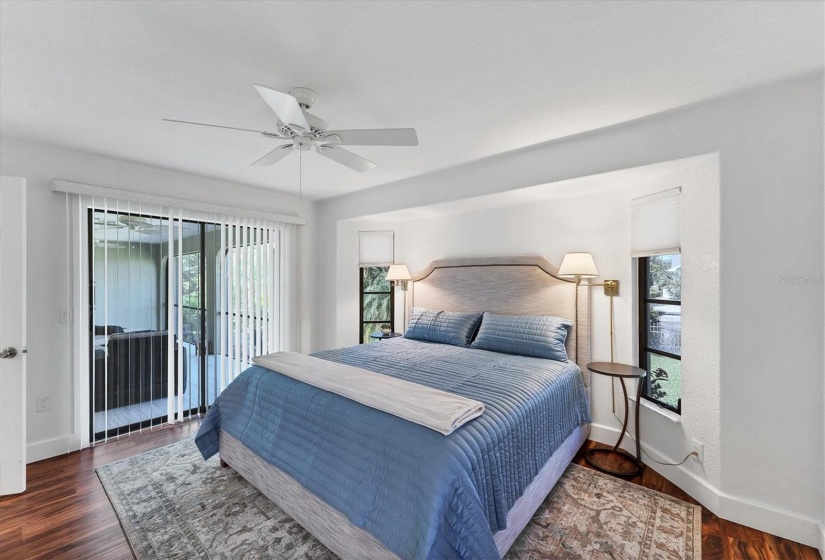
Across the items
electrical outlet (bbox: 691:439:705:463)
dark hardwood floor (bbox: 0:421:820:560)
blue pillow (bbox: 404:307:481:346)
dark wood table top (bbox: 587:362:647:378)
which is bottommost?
dark hardwood floor (bbox: 0:421:820:560)

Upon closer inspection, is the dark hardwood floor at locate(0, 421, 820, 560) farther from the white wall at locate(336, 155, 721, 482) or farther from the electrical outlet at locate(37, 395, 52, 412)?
the electrical outlet at locate(37, 395, 52, 412)

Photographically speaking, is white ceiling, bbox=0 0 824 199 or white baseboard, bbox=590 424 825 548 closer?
white ceiling, bbox=0 0 824 199

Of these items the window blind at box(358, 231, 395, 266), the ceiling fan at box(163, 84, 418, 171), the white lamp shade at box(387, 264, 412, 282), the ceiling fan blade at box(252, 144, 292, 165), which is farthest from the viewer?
the window blind at box(358, 231, 395, 266)

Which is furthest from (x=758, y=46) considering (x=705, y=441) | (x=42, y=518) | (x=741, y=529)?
(x=42, y=518)

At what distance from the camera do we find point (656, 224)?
9.08ft

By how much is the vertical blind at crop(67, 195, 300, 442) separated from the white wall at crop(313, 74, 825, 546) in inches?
161

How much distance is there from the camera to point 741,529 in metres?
2.10

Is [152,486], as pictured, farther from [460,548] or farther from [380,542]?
[460,548]

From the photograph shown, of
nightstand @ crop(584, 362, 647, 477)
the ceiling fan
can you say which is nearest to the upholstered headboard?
nightstand @ crop(584, 362, 647, 477)

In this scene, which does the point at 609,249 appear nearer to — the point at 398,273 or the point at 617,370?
the point at 617,370

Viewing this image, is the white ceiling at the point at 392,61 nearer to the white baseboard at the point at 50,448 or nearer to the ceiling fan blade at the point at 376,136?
the ceiling fan blade at the point at 376,136

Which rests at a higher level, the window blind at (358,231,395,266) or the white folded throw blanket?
the window blind at (358,231,395,266)

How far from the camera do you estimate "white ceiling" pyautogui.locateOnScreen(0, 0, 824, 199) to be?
151cm

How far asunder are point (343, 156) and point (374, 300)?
9.35ft
